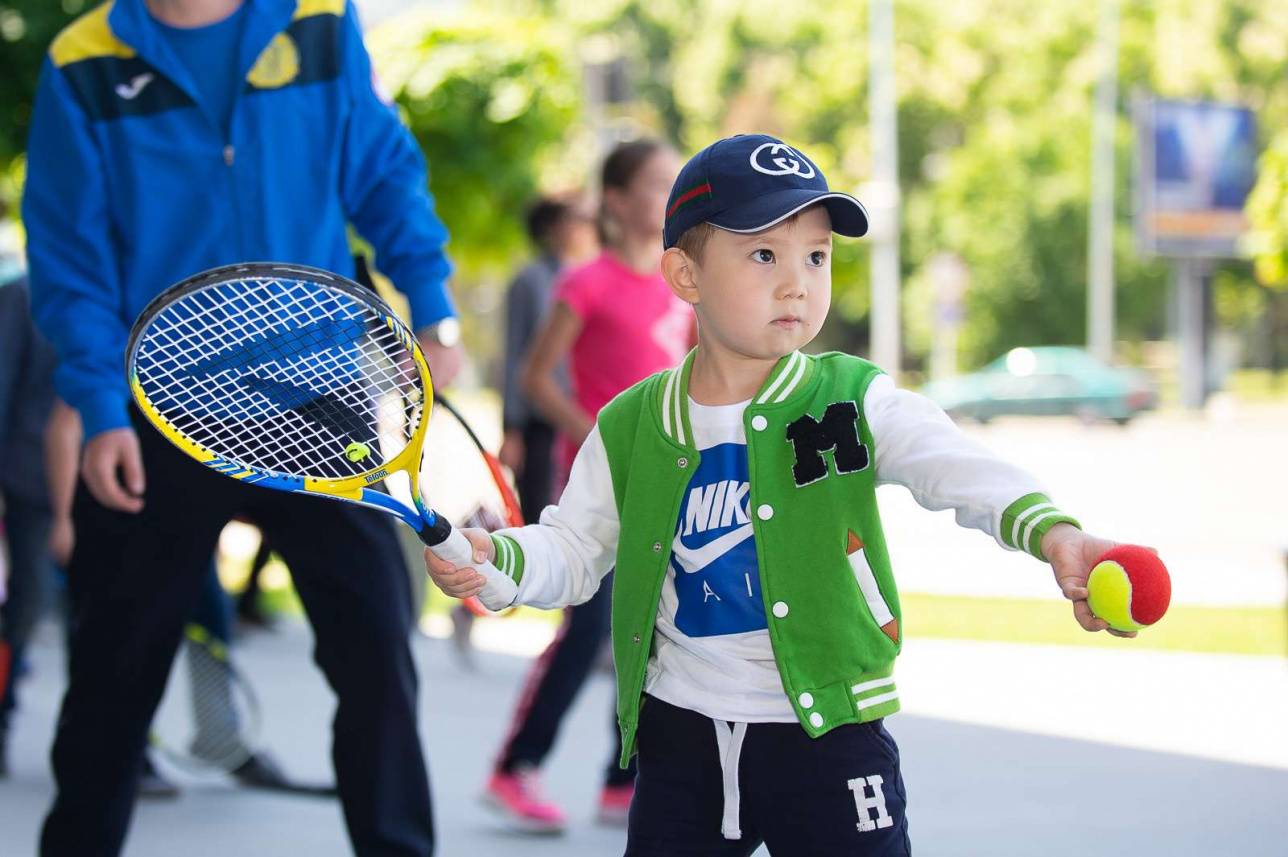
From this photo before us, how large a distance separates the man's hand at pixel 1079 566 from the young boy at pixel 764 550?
20 cm

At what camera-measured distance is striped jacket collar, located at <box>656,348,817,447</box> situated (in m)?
2.38

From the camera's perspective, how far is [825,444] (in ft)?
7.67

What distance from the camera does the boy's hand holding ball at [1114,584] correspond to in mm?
1957

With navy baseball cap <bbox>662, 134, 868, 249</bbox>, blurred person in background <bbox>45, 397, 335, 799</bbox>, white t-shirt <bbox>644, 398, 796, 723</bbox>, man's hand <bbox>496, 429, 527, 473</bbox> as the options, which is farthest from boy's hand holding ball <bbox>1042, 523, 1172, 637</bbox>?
man's hand <bbox>496, 429, 527, 473</bbox>

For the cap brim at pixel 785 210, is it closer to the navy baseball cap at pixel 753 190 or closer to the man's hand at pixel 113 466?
the navy baseball cap at pixel 753 190

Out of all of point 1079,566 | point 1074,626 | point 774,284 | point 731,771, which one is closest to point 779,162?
point 774,284

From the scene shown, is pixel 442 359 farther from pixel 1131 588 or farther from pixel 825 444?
pixel 1131 588

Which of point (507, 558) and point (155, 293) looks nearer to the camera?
point (507, 558)

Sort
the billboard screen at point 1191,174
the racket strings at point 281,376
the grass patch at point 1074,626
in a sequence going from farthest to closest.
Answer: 1. the billboard screen at point 1191,174
2. the grass patch at point 1074,626
3. the racket strings at point 281,376


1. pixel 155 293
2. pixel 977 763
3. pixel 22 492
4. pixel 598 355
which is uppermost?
pixel 155 293

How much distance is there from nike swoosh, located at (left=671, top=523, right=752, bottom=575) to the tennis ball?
0.54m

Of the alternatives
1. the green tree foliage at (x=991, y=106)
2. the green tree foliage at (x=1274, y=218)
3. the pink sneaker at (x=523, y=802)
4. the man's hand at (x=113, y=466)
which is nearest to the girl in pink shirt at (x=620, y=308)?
the pink sneaker at (x=523, y=802)

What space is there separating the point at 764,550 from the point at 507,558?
359mm

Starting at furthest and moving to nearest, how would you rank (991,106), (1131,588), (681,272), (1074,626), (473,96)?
(991,106)
(473,96)
(1074,626)
(681,272)
(1131,588)
